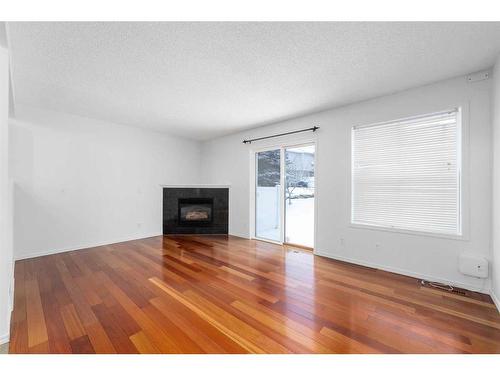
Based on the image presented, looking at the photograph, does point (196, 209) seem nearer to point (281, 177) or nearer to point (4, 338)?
point (281, 177)

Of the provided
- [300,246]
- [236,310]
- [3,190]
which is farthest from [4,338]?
[300,246]

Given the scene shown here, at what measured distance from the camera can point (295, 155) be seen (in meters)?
4.19

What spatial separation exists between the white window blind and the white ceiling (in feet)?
1.88

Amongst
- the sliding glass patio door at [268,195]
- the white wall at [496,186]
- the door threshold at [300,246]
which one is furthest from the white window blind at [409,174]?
the sliding glass patio door at [268,195]

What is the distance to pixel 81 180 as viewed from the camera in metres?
3.96

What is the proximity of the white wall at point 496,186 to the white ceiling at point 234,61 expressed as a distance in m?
0.30

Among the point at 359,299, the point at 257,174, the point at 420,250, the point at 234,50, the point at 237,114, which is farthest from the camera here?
the point at 257,174

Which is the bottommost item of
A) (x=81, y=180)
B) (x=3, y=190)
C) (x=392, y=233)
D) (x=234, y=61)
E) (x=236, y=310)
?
(x=236, y=310)

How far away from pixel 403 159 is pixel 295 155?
181 cm

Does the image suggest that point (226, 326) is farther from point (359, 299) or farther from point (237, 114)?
point (237, 114)

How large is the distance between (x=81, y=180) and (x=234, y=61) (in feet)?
12.3

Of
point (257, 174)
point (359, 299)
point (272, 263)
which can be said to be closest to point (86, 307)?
point (272, 263)

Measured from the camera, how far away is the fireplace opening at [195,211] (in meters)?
5.30

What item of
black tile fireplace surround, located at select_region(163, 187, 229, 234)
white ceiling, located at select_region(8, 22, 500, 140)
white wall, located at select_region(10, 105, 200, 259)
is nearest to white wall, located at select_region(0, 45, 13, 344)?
white ceiling, located at select_region(8, 22, 500, 140)
